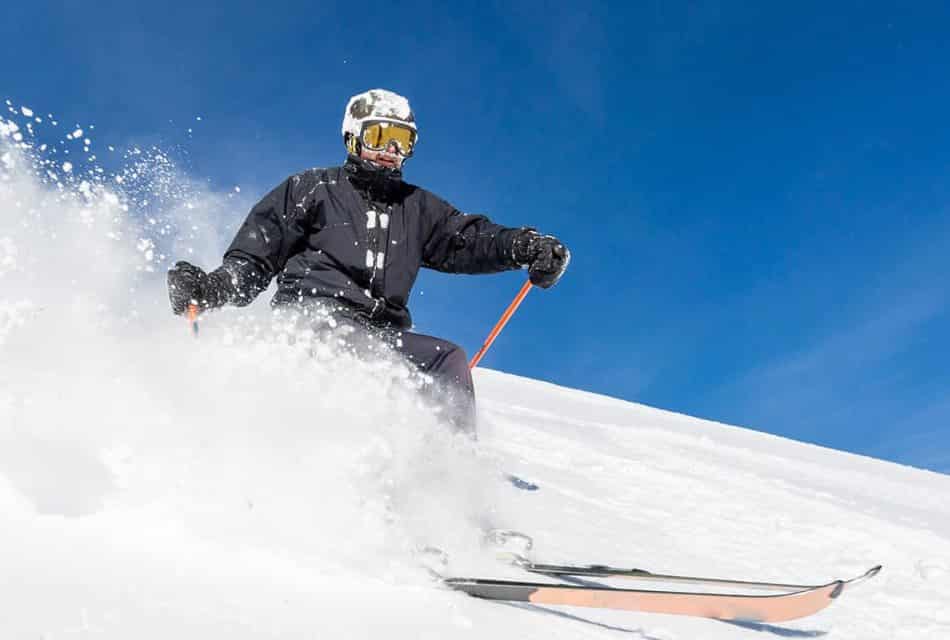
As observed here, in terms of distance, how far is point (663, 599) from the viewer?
7.10 feet

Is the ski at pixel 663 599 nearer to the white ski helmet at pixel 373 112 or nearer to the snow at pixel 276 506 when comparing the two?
the snow at pixel 276 506

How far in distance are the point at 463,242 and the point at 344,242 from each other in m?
0.78

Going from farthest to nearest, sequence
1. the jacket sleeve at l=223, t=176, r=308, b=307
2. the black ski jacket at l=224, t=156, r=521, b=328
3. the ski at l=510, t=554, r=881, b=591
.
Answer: the jacket sleeve at l=223, t=176, r=308, b=307, the black ski jacket at l=224, t=156, r=521, b=328, the ski at l=510, t=554, r=881, b=591

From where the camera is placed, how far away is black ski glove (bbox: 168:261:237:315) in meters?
3.15

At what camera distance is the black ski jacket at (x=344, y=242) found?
3543mm

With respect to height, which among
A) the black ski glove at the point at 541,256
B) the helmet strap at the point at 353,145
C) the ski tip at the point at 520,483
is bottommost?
the ski tip at the point at 520,483

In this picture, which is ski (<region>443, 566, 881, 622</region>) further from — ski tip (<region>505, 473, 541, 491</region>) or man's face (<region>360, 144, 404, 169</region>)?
man's face (<region>360, 144, 404, 169</region>)

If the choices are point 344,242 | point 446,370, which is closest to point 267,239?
point 344,242

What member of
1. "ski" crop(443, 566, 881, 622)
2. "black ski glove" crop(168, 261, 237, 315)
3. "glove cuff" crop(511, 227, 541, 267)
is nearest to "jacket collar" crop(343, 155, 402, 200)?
"glove cuff" crop(511, 227, 541, 267)

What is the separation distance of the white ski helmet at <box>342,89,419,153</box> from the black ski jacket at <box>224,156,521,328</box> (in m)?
0.16

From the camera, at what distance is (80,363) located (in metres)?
2.72

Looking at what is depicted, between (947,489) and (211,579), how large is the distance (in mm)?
8850

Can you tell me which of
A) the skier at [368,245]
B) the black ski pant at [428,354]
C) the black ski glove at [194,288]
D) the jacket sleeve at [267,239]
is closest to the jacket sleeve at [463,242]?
the skier at [368,245]

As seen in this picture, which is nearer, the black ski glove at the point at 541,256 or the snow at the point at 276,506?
the snow at the point at 276,506
